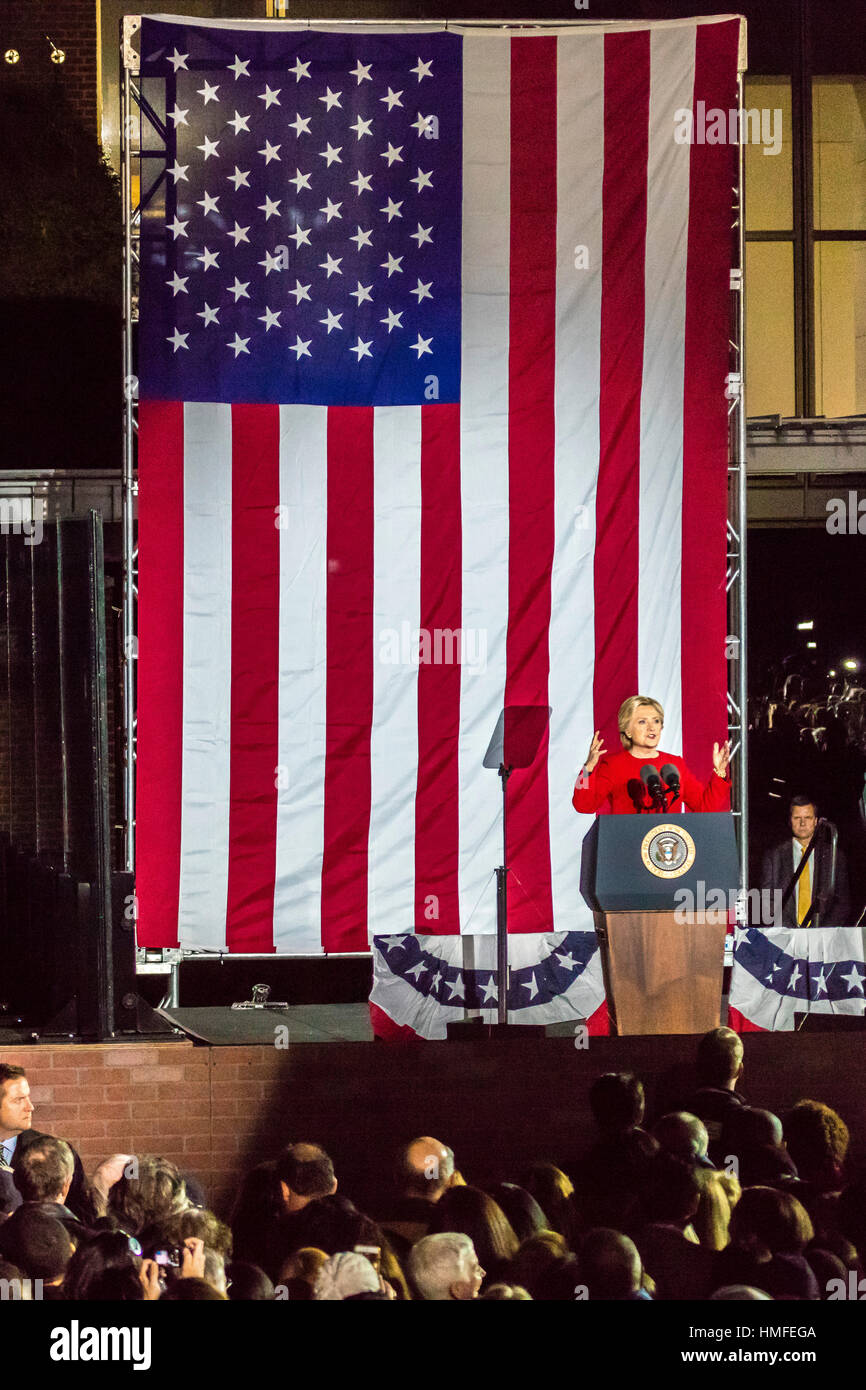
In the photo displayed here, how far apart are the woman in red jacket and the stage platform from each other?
1082mm

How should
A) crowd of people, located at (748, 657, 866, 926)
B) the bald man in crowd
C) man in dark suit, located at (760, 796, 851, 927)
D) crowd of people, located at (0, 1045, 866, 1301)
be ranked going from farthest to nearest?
1. crowd of people, located at (748, 657, 866, 926)
2. man in dark suit, located at (760, 796, 851, 927)
3. the bald man in crowd
4. crowd of people, located at (0, 1045, 866, 1301)

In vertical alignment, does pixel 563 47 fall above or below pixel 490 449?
above

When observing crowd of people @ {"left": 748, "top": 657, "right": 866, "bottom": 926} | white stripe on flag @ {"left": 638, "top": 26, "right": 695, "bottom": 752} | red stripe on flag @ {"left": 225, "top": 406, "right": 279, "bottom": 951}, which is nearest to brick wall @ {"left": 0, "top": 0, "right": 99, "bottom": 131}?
red stripe on flag @ {"left": 225, "top": 406, "right": 279, "bottom": 951}

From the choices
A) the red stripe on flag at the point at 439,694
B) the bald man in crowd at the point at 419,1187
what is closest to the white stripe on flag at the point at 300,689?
the red stripe on flag at the point at 439,694

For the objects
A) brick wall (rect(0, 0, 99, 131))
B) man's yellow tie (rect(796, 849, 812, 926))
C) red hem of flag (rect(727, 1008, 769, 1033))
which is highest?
brick wall (rect(0, 0, 99, 131))

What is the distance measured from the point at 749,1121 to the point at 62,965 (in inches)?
127

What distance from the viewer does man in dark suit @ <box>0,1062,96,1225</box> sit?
18.4 ft

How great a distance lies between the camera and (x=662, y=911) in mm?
6555

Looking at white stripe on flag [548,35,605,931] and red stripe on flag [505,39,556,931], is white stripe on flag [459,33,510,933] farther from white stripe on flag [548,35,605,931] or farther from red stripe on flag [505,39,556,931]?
white stripe on flag [548,35,605,931]

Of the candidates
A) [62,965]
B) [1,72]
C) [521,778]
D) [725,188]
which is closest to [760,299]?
[725,188]

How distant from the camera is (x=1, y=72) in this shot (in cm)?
1232
